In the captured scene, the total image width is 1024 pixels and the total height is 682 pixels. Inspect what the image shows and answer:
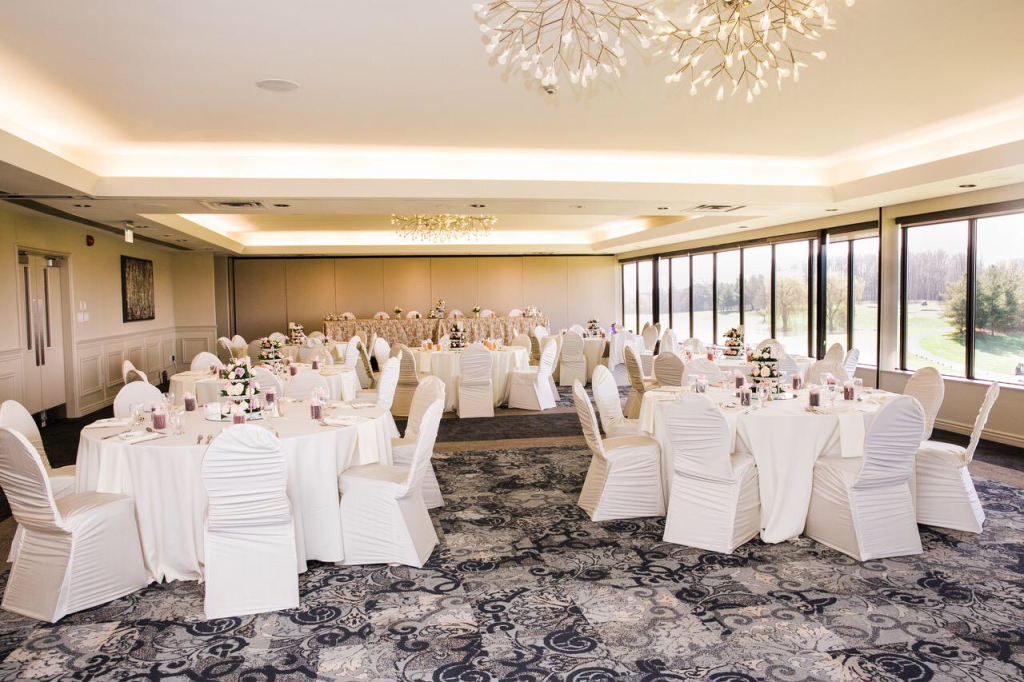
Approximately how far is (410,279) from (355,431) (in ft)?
44.4

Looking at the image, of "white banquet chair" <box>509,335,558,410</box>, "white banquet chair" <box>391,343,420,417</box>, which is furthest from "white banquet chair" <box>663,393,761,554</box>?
"white banquet chair" <box>391,343,420,417</box>

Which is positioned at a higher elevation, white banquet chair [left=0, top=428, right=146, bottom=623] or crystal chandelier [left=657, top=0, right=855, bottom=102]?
crystal chandelier [left=657, top=0, right=855, bottom=102]

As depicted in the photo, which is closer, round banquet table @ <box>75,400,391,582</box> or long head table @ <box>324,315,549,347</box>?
round banquet table @ <box>75,400,391,582</box>

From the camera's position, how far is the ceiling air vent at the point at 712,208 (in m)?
8.42

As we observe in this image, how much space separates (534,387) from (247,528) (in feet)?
20.3

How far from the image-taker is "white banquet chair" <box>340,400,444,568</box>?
3848 millimetres

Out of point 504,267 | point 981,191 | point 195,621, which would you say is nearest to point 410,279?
point 504,267

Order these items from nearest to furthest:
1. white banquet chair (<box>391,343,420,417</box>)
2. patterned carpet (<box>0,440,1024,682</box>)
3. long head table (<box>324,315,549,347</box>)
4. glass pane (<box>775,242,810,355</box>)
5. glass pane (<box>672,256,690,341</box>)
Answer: patterned carpet (<box>0,440,1024,682</box>), white banquet chair (<box>391,343,420,417</box>), glass pane (<box>775,242,810,355</box>), long head table (<box>324,315,549,347</box>), glass pane (<box>672,256,690,341</box>)

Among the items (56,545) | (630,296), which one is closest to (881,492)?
(56,545)

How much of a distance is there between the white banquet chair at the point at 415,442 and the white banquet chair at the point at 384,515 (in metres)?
0.78

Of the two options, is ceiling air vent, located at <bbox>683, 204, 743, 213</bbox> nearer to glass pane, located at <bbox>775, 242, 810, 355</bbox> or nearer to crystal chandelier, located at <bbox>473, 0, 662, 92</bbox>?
glass pane, located at <bbox>775, 242, 810, 355</bbox>

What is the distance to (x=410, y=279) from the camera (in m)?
17.4

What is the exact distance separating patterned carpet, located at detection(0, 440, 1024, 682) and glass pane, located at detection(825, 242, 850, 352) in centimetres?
604

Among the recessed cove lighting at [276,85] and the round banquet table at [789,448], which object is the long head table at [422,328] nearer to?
the recessed cove lighting at [276,85]
